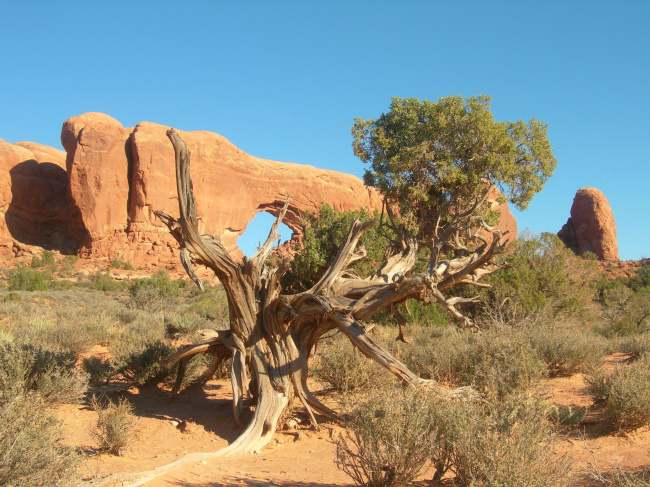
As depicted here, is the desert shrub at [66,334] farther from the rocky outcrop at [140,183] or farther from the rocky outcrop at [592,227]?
the rocky outcrop at [592,227]

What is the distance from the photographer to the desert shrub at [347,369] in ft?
→ 24.0

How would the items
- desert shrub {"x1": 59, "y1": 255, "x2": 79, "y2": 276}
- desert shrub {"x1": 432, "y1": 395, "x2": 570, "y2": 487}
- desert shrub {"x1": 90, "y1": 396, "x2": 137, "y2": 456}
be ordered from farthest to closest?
desert shrub {"x1": 59, "y1": 255, "x2": 79, "y2": 276} < desert shrub {"x1": 90, "y1": 396, "x2": 137, "y2": 456} < desert shrub {"x1": 432, "y1": 395, "x2": 570, "y2": 487}

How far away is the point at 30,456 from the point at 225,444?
300 centimetres

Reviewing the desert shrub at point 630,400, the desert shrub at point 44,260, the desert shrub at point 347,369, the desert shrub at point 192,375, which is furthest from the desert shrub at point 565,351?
the desert shrub at point 44,260

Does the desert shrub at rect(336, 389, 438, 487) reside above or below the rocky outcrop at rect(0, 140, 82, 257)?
below

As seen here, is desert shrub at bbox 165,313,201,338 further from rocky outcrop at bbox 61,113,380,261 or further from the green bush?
rocky outcrop at bbox 61,113,380,261

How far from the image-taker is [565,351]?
833cm

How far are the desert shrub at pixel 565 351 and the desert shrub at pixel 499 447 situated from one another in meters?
4.72

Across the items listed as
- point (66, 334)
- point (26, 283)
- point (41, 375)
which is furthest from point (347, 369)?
point (26, 283)

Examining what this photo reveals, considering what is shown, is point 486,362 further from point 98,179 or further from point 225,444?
point 98,179

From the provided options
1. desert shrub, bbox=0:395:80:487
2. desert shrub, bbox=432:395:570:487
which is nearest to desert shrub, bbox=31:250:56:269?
desert shrub, bbox=0:395:80:487

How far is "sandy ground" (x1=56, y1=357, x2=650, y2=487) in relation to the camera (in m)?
4.37

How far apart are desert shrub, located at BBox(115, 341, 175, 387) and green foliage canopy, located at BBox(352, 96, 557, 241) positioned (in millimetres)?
4936

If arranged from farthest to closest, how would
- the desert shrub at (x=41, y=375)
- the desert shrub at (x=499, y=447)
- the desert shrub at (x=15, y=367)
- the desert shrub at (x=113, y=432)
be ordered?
the desert shrub at (x=41, y=375) → the desert shrub at (x=15, y=367) → the desert shrub at (x=113, y=432) → the desert shrub at (x=499, y=447)
